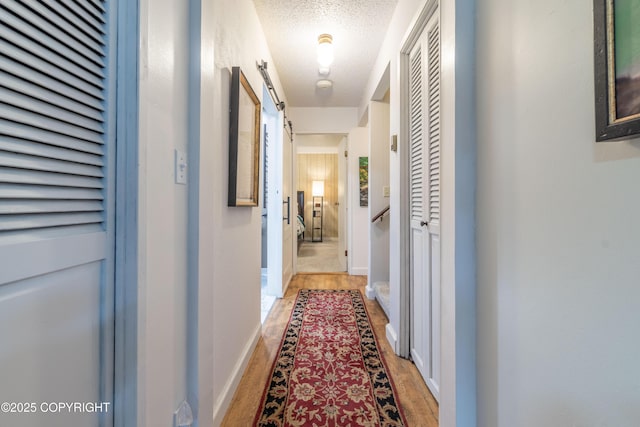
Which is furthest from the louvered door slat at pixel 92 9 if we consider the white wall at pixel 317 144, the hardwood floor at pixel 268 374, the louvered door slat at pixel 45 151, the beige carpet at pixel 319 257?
the white wall at pixel 317 144

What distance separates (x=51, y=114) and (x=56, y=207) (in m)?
0.19

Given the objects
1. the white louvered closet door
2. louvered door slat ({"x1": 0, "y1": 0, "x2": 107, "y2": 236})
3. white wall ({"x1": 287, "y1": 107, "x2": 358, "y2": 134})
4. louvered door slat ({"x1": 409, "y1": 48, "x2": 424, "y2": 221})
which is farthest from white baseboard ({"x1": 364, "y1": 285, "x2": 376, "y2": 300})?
louvered door slat ({"x1": 0, "y1": 0, "x2": 107, "y2": 236})

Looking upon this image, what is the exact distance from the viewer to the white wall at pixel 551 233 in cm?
60

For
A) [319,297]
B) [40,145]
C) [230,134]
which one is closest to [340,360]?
[319,297]

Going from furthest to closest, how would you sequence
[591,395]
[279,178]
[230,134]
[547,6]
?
[279,178]
[230,134]
[547,6]
[591,395]

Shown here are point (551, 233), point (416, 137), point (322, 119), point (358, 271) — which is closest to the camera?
point (551, 233)

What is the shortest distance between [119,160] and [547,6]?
4.08ft

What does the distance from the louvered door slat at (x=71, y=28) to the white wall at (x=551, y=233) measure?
1.17 m

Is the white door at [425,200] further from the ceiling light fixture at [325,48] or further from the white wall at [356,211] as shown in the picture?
the white wall at [356,211]

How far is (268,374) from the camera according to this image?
175 centimetres

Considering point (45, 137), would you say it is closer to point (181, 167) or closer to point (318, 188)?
point (181, 167)

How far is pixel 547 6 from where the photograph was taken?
0.77m

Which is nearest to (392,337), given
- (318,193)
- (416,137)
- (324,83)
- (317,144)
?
(416,137)

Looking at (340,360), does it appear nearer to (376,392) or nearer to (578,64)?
(376,392)
